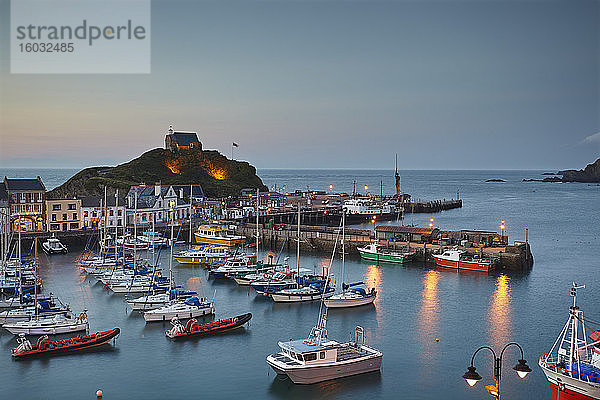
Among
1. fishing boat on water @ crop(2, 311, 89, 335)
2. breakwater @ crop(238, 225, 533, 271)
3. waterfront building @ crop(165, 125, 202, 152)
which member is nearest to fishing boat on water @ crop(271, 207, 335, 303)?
breakwater @ crop(238, 225, 533, 271)

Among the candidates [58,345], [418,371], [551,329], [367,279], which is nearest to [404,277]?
[367,279]

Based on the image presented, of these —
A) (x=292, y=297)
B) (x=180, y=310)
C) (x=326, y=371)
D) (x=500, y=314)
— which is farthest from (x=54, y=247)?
(x=500, y=314)

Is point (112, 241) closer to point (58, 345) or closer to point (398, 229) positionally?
point (398, 229)

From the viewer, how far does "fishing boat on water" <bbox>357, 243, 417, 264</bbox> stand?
54.5m

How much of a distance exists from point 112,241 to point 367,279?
3197 cm

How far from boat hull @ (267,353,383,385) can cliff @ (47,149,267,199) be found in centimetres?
10183

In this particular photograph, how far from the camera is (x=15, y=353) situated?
27.5m

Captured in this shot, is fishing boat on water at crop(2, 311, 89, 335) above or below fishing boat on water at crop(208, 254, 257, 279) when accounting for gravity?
below

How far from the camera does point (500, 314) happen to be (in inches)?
1449

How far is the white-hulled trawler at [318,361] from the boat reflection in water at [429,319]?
3.65 metres

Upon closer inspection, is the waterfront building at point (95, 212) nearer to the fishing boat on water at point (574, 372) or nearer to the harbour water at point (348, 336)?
the harbour water at point (348, 336)

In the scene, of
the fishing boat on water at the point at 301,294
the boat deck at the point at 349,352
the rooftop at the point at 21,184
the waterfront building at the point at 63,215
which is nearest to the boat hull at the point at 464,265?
the fishing boat on water at the point at 301,294

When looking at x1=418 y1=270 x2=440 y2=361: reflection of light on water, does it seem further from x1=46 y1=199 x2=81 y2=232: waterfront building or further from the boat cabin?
x1=46 y1=199 x2=81 y2=232: waterfront building

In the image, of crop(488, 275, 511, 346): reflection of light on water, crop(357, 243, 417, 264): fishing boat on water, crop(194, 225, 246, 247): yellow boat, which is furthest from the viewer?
crop(194, 225, 246, 247): yellow boat
